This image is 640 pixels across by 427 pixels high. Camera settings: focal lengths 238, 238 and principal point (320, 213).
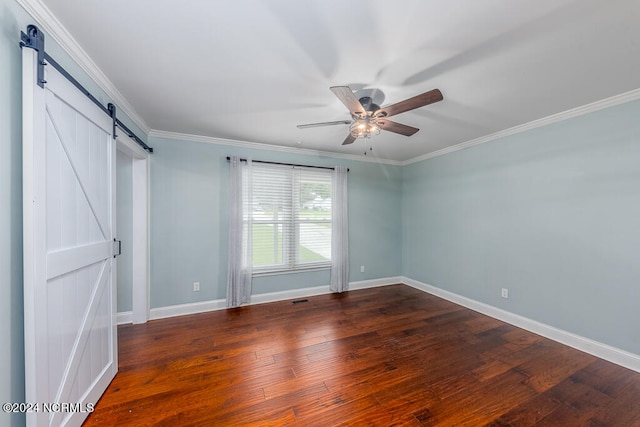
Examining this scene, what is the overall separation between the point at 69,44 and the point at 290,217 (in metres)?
2.87

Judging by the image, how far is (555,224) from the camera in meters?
2.70

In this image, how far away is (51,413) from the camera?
4.15 feet

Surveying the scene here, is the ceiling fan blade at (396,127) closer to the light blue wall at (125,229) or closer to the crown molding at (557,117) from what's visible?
the crown molding at (557,117)

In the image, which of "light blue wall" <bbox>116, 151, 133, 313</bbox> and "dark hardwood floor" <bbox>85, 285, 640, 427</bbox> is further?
"light blue wall" <bbox>116, 151, 133, 313</bbox>

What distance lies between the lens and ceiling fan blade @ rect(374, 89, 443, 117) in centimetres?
173

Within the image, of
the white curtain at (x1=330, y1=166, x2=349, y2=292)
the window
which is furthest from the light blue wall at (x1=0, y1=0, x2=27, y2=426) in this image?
the white curtain at (x1=330, y1=166, x2=349, y2=292)

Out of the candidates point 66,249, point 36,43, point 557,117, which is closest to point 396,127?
point 557,117

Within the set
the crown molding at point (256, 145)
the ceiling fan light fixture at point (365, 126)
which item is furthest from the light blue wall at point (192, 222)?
the ceiling fan light fixture at point (365, 126)

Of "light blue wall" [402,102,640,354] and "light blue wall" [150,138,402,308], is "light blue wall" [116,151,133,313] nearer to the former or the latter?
"light blue wall" [150,138,402,308]

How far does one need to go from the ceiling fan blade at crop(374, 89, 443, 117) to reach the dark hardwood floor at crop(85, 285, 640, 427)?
2244 mm

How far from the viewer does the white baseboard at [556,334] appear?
2197 millimetres

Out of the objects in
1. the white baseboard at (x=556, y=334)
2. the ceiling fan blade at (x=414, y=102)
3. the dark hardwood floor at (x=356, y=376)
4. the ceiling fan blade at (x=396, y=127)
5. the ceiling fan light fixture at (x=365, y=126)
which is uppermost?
the ceiling fan blade at (x=414, y=102)

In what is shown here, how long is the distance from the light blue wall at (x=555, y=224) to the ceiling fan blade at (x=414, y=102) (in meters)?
2.01

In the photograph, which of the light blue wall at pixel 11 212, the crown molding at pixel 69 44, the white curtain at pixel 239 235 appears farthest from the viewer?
the white curtain at pixel 239 235
